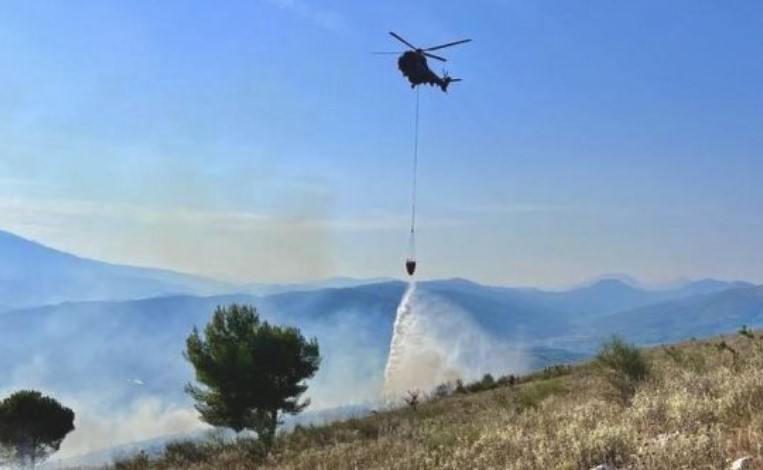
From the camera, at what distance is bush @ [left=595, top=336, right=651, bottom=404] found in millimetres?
14969

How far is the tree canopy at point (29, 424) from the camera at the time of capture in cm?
5612

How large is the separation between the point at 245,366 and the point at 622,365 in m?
36.0

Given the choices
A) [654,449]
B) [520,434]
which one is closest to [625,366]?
[520,434]

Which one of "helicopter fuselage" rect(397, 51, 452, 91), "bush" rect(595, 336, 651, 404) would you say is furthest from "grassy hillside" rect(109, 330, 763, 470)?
"helicopter fuselage" rect(397, 51, 452, 91)

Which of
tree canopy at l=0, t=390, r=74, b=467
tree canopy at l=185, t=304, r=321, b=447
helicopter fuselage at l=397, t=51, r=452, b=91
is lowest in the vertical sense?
tree canopy at l=0, t=390, r=74, b=467

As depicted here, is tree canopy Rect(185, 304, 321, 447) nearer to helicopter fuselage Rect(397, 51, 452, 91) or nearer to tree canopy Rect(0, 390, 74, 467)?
tree canopy Rect(0, 390, 74, 467)

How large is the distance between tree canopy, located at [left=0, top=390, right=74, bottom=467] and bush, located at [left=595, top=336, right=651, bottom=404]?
164 ft

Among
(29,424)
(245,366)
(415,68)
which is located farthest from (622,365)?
(29,424)

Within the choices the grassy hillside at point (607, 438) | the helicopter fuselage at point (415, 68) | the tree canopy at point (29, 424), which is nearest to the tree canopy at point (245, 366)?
the tree canopy at point (29, 424)

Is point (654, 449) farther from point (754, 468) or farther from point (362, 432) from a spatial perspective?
point (362, 432)

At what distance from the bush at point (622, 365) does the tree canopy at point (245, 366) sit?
110 ft

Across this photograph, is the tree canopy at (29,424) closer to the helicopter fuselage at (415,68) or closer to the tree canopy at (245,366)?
the tree canopy at (245,366)

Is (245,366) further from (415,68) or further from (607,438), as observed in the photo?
(607,438)

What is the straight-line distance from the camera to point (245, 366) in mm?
49156
